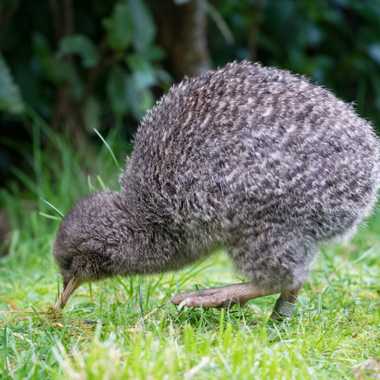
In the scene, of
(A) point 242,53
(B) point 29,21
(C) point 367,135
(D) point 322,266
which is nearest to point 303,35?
(A) point 242,53

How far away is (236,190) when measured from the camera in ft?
14.4

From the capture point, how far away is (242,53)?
8.78m

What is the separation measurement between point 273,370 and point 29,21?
5233 mm

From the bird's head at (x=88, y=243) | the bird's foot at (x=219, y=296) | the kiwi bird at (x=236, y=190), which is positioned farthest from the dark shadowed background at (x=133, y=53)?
the bird's foot at (x=219, y=296)

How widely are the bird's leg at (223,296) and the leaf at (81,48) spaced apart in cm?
318

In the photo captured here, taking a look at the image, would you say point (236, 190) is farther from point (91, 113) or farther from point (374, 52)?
point (374, 52)

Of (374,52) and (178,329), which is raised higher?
(374,52)

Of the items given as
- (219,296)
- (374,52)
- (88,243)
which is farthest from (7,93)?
(374,52)

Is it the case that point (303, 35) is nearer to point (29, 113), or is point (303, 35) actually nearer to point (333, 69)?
point (333, 69)

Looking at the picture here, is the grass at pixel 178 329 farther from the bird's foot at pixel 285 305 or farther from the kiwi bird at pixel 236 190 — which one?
the kiwi bird at pixel 236 190

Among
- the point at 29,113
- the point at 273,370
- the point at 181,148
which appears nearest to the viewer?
the point at 273,370

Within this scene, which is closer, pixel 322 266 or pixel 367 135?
pixel 367 135

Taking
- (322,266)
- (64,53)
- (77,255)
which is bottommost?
(322,266)

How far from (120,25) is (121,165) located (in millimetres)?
1239
